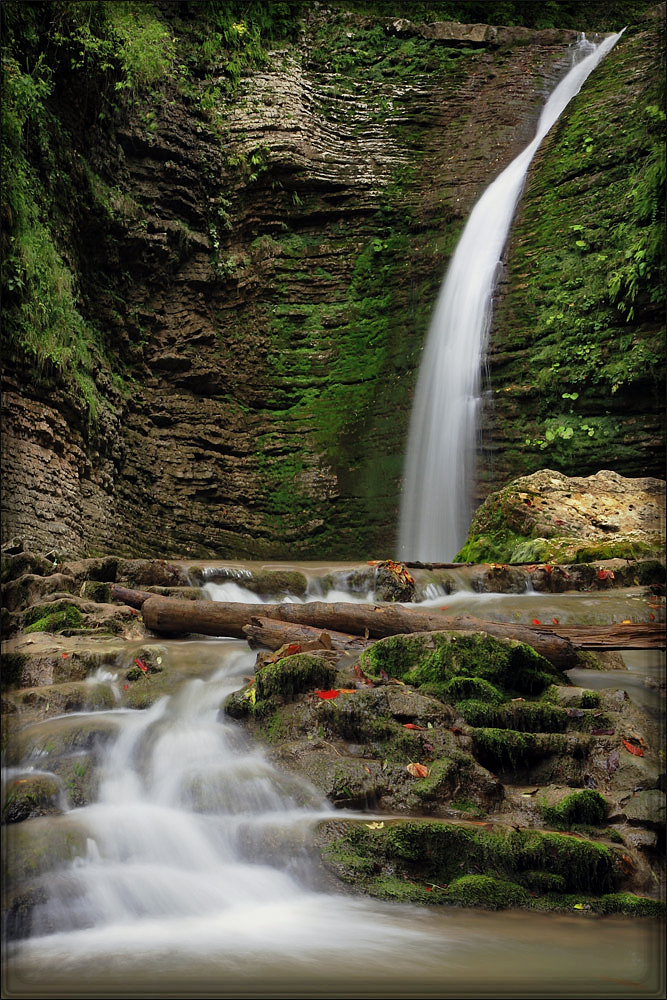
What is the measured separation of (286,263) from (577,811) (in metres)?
11.7

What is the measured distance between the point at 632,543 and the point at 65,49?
1000 cm

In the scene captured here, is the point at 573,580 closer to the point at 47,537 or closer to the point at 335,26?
the point at 47,537

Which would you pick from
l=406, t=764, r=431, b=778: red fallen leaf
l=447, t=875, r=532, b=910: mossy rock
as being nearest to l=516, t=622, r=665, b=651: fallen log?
l=406, t=764, r=431, b=778: red fallen leaf

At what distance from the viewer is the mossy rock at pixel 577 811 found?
269 centimetres

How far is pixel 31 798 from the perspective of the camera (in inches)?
108

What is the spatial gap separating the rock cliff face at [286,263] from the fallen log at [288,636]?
6.10 metres

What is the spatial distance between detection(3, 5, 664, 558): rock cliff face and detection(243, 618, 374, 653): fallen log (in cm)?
610

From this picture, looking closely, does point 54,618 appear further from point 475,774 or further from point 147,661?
point 475,774

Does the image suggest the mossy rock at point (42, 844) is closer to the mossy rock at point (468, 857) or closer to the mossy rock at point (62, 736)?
the mossy rock at point (62, 736)

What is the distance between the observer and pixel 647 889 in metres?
2.46

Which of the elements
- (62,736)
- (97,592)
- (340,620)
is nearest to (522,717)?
(340,620)

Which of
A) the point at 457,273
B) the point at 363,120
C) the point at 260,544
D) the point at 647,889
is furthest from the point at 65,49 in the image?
the point at 647,889

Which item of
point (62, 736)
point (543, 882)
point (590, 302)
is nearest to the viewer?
point (543, 882)

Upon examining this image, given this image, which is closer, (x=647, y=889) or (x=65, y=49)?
(x=647, y=889)
